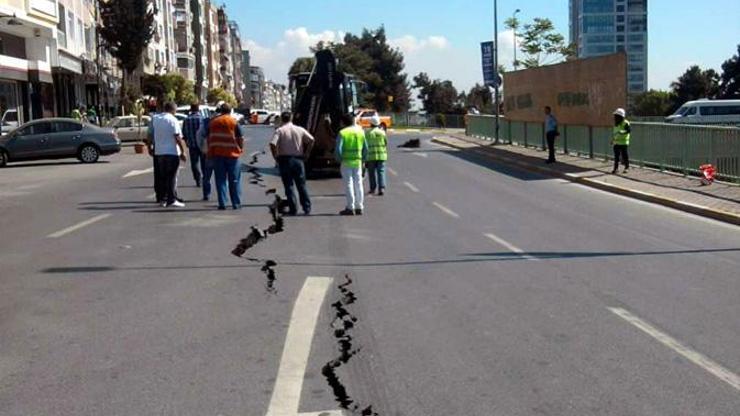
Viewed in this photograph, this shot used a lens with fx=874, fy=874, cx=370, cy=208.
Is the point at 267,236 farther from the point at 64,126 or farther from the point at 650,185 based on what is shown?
the point at 64,126

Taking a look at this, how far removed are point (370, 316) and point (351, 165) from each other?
7555 mm

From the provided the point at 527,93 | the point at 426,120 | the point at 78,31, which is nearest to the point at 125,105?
the point at 78,31

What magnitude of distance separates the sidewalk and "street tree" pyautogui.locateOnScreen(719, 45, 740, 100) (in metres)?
49.9

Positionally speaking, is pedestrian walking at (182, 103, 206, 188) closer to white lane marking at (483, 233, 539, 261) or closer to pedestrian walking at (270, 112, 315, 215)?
pedestrian walking at (270, 112, 315, 215)

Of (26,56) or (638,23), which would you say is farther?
(638,23)

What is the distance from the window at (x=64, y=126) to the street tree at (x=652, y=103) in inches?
2362

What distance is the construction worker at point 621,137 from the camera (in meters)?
22.5

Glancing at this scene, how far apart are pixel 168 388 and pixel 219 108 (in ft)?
33.6

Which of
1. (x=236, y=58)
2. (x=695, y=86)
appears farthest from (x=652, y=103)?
(x=236, y=58)

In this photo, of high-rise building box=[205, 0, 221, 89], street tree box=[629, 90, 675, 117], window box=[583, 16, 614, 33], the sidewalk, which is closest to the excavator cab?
the sidewalk

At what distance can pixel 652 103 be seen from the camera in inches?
3199

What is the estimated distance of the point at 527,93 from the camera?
36531 mm

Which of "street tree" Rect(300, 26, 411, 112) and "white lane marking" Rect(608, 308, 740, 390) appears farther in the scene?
"street tree" Rect(300, 26, 411, 112)

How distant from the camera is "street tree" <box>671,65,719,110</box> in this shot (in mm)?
79312
